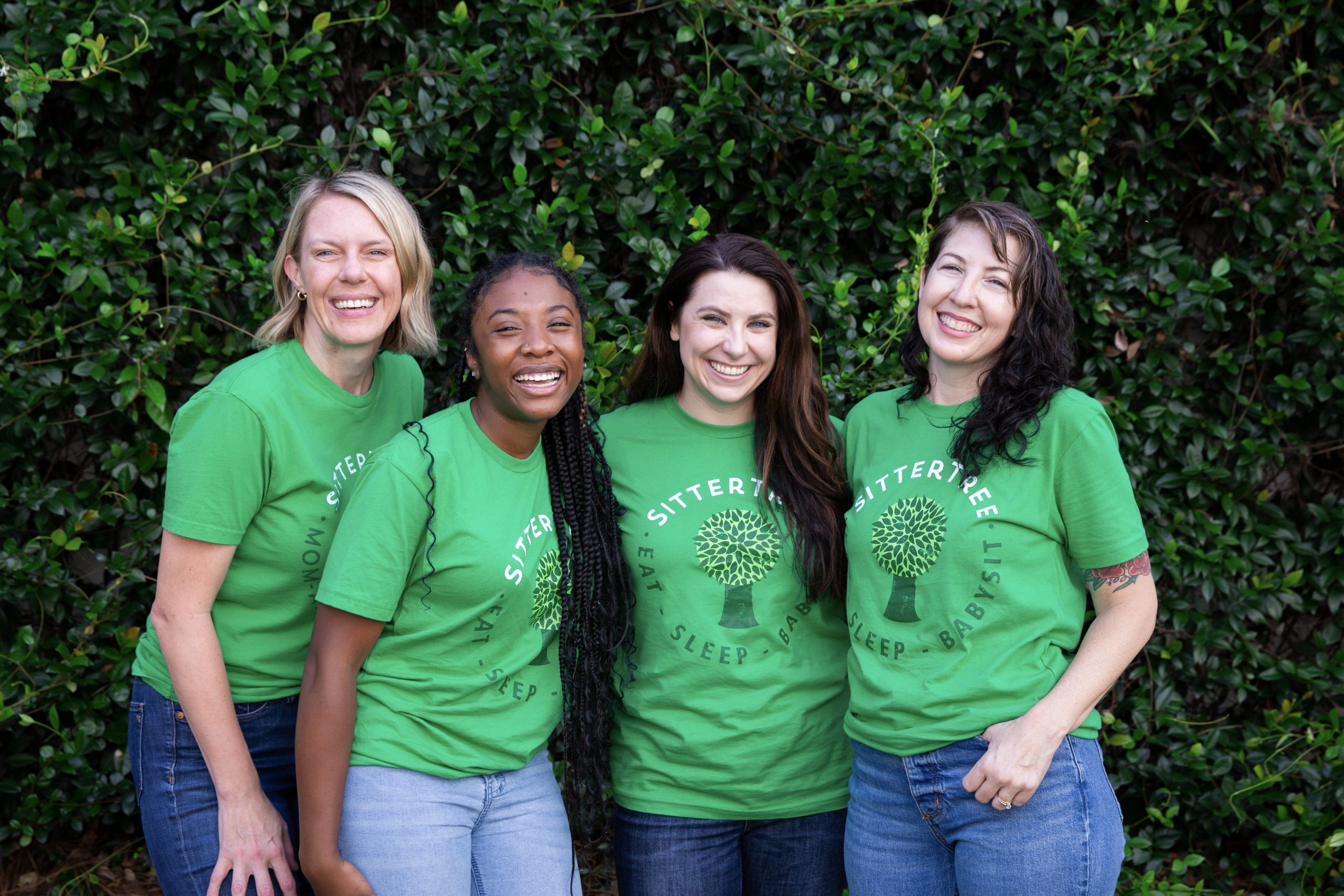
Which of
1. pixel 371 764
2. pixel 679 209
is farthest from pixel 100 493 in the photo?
pixel 679 209

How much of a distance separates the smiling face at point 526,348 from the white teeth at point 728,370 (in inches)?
13.2

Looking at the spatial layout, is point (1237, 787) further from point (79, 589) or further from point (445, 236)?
point (79, 589)

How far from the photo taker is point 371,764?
1.95m

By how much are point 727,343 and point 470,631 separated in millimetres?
846

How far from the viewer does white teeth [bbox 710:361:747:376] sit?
91.7 inches

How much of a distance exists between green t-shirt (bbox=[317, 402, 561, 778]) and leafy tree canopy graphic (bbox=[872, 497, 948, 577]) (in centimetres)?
70

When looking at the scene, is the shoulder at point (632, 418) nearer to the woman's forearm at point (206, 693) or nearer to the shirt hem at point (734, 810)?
the shirt hem at point (734, 810)

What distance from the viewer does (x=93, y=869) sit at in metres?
3.17

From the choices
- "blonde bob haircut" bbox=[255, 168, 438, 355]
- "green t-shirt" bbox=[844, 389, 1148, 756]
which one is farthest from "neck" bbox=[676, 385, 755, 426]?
"blonde bob haircut" bbox=[255, 168, 438, 355]

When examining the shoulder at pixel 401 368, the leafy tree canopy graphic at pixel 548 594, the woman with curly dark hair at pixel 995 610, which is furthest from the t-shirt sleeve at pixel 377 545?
the woman with curly dark hair at pixel 995 610

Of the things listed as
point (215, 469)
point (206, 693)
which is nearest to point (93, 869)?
point (206, 693)

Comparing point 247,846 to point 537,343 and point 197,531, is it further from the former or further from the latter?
point 537,343

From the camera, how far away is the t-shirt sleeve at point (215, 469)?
194 centimetres

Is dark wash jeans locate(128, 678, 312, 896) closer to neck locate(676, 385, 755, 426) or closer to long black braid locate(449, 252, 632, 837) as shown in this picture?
long black braid locate(449, 252, 632, 837)
